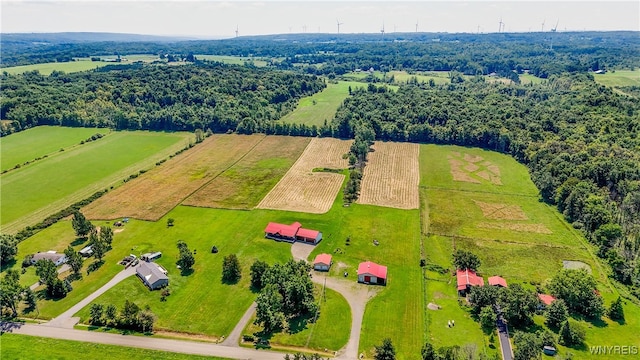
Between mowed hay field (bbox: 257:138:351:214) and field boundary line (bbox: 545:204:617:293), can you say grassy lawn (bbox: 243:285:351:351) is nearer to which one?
mowed hay field (bbox: 257:138:351:214)

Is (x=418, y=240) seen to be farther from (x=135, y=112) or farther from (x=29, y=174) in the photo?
(x=135, y=112)

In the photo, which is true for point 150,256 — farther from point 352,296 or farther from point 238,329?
point 352,296

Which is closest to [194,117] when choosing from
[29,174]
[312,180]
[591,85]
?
[29,174]

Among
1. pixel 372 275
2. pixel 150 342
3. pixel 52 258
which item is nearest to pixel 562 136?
pixel 372 275

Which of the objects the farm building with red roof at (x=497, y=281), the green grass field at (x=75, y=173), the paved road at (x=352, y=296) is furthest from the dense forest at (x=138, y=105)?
the farm building with red roof at (x=497, y=281)

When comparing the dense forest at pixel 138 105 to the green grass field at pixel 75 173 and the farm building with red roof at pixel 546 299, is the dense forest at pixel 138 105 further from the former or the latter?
the farm building with red roof at pixel 546 299

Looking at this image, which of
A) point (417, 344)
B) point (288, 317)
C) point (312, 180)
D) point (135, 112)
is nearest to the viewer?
point (417, 344)
